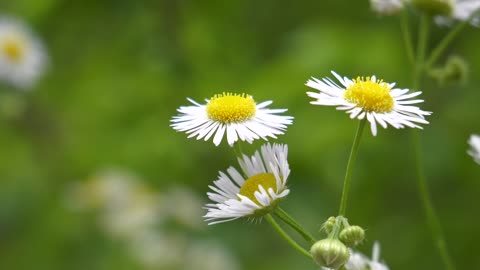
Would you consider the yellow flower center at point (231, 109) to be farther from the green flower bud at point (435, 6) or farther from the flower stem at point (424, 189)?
the green flower bud at point (435, 6)

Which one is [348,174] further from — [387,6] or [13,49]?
[13,49]

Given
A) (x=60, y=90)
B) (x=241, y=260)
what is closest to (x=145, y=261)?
(x=241, y=260)

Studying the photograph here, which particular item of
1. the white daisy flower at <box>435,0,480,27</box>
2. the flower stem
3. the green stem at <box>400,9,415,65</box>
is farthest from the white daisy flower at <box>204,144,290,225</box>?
the white daisy flower at <box>435,0,480,27</box>

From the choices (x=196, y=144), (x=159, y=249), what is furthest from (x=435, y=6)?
(x=159, y=249)

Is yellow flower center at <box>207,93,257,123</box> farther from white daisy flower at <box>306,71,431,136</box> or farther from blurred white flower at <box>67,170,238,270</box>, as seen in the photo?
blurred white flower at <box>67,170,238,270</box>

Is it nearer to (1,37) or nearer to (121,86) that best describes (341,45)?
(121,86)

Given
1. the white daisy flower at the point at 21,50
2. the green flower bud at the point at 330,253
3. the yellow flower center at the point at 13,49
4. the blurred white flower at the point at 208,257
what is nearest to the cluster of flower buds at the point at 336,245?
the green flower bud at the point at 330,253
